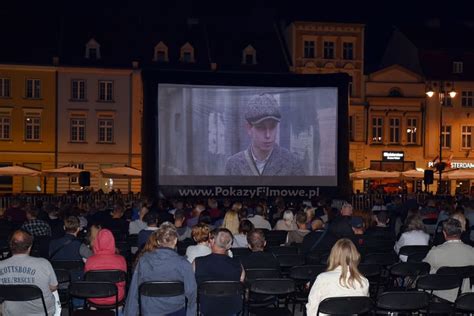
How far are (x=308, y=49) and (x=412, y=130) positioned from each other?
815cm

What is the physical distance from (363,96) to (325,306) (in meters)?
41.5

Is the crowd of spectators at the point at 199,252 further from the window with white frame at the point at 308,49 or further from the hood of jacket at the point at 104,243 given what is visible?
the window with white frame at the point at 308,49

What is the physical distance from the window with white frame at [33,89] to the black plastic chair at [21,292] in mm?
38430

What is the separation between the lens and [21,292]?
25.3 ft

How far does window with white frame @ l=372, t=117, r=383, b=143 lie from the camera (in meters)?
47.8

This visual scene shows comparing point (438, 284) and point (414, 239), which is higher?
point (414, 239)

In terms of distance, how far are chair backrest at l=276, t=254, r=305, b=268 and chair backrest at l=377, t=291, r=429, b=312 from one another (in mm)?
3783

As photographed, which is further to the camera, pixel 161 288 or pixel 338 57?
pixel 338 57

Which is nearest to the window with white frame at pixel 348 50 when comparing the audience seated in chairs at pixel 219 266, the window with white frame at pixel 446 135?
the window with white frame at pixel 446 135

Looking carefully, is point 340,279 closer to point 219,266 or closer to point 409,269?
point 219,266

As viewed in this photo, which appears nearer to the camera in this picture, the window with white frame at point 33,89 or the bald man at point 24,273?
the bald man at point 24,273

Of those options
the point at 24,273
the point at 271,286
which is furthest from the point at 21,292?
the point at 271,286

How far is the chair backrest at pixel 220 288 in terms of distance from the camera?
26.9ft

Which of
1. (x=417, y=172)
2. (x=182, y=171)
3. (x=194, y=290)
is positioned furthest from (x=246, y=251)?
(x=417, y=172)
